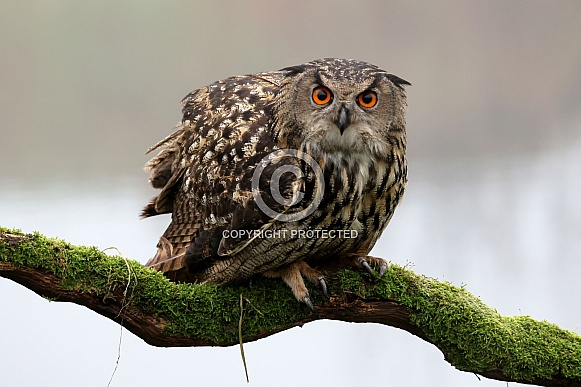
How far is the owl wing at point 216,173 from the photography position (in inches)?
70.2

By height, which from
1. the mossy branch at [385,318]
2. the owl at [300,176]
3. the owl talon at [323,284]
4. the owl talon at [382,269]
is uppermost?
the owl at [300,176]

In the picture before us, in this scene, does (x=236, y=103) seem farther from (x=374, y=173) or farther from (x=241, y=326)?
(x=241, y=326)

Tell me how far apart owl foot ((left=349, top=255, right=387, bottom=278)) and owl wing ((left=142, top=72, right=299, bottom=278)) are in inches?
12.4

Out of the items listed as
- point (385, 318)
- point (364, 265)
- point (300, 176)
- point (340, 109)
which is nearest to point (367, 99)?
point (340, 109)

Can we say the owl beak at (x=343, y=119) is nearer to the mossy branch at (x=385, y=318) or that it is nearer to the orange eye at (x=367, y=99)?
the orange eye at (x=367, y=99)

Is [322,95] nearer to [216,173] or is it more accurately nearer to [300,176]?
[300,176]

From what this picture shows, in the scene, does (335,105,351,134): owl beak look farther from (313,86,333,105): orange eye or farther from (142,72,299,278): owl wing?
(142,72,299,278): owl wing

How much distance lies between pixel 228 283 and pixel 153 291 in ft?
0.75

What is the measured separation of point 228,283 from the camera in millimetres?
1909

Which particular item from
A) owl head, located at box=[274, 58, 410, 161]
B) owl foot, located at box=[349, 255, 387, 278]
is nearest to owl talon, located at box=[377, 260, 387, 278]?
owl foot, located at box=[349, 255, 387, 278]

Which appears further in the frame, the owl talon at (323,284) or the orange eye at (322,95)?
the owl talon at (323,284)


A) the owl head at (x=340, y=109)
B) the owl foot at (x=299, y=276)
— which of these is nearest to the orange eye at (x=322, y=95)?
the owl head at (x=340, y=109)

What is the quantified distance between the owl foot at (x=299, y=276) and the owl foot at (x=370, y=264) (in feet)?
0.36

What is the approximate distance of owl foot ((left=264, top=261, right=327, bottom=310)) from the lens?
6.04 feet
